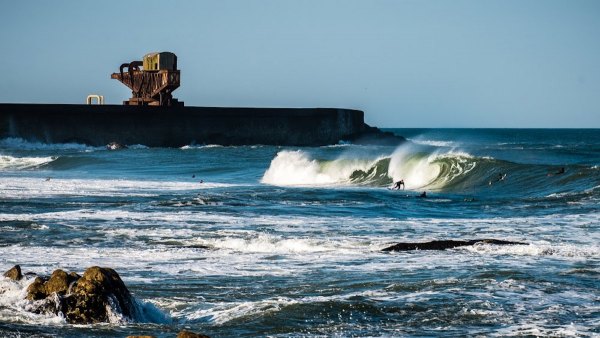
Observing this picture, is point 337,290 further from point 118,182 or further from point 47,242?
point 118,182

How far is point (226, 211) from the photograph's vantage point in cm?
2122

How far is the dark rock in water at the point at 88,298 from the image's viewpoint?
901cm

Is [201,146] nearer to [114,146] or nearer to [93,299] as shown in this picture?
[114,146]

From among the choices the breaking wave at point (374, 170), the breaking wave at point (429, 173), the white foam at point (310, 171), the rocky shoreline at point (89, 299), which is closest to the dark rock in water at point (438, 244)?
the rocky shoreline at point (89, 299)

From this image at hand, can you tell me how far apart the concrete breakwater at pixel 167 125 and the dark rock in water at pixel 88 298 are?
56.0 m

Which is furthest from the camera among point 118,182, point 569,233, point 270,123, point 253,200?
point 270,123

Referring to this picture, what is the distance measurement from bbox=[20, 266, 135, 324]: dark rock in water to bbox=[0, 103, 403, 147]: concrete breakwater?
2205 inches

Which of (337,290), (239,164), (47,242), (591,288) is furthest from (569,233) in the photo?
(239,164)

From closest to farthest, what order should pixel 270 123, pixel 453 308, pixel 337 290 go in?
pixel 453 308
pixel 337 290
pixel 270 123

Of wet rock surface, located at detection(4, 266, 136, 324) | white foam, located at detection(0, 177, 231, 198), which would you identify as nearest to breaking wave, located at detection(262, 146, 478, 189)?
white foam, located at detection(0, 177, 231, 198)

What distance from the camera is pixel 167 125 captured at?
65.9 m

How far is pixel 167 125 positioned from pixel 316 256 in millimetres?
52748

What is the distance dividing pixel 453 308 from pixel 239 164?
3709 centimetres

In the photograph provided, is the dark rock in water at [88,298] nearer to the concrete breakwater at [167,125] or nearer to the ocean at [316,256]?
the ocean at [316,256]
